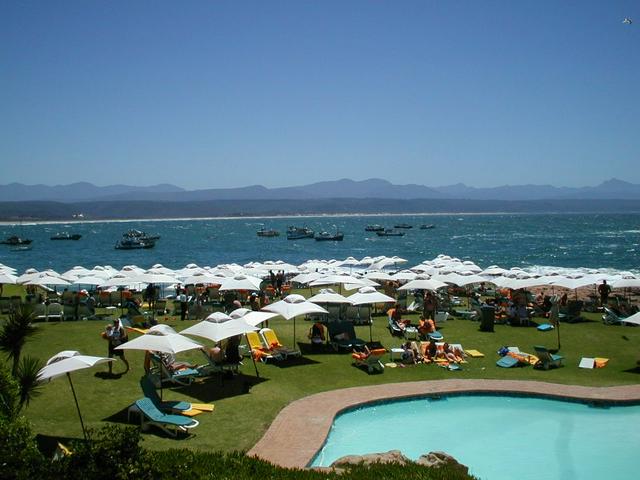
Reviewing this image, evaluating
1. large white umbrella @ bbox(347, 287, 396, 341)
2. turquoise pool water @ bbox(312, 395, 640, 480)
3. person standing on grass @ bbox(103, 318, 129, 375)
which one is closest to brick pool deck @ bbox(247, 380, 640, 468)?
turquoise pool water @ bbox(312, 395, 640, 480)

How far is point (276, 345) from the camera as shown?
15805 mm

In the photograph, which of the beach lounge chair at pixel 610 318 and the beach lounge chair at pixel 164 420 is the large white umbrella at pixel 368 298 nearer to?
the beach lounge chair at pixel 164 420

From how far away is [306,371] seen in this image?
1398 cm

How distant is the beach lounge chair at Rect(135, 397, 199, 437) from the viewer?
9615mm

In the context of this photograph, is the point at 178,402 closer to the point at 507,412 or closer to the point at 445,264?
the point at 507,412

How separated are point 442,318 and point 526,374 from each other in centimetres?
675

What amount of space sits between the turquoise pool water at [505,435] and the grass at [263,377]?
137 centimetres

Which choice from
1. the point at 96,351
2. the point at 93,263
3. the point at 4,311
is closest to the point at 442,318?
the point at 96,351

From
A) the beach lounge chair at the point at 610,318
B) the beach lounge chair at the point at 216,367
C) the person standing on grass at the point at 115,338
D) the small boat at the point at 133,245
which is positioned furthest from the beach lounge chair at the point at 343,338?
the small boat at the point at 133,245

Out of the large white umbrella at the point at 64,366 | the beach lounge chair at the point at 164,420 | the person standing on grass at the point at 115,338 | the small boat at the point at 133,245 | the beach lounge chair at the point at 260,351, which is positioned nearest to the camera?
the large white umbrella at the point at 64,366

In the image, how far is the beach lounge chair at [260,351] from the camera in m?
14.8

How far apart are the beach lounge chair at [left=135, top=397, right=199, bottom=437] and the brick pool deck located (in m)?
1.36

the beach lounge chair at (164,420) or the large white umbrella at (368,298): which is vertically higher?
the large white umbrella at (368,298)

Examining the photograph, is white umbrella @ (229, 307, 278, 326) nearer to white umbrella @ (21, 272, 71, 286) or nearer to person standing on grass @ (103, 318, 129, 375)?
person standing on grass @ (103, 318, 129, 375)
